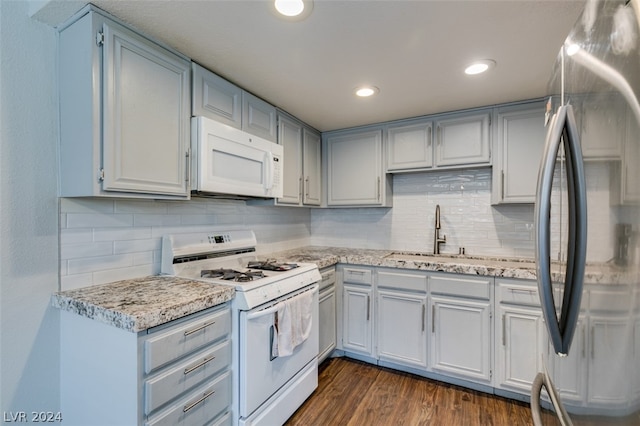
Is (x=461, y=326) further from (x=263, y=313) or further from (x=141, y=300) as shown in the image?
(x=141, y=300)

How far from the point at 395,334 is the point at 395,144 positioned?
5.65 ft

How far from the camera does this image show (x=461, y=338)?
2203 millimetres

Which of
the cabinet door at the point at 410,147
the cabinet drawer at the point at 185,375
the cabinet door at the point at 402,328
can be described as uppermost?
the cabinet door at the point at 410,147

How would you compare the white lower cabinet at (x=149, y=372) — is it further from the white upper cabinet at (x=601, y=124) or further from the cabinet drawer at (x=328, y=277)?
the white upper cabinet at (x=601, y=124)

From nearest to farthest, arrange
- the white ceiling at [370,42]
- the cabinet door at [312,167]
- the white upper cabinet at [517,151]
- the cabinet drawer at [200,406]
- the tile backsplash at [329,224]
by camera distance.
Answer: the cabinet drawer at [200,406] < the white ceiling at [370,42] < the tile backsplash at [329,224] < the white upper cabinet at [517,151] < the cabinet door at [312,167]

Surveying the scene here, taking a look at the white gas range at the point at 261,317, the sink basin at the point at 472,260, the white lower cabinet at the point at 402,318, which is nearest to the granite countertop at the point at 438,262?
the sink basin at the point at 472,260

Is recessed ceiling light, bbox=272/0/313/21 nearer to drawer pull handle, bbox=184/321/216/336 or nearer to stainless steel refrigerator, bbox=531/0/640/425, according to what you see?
stainless steel refrigerator, bbox=531/0/640/425

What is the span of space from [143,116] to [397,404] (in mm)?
2383

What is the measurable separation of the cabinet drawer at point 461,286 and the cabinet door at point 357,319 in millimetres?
562

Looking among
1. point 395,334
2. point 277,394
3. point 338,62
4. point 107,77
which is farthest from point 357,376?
point 107,77

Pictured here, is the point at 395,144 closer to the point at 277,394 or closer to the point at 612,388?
the point at 277,394

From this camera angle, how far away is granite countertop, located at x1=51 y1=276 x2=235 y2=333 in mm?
1135

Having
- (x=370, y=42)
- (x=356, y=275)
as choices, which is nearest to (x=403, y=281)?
(x=356, y=275)

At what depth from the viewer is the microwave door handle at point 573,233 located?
0.67 metres
